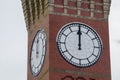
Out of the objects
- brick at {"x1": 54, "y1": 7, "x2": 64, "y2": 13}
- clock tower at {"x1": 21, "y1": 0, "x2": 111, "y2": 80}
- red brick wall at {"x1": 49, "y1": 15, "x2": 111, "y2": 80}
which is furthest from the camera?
brick at {"x1": 54, "y1": 7, "x2": 64, "y2": 13}

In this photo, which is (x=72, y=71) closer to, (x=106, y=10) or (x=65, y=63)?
(x=65, y=63)

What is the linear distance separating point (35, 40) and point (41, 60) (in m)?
1.87

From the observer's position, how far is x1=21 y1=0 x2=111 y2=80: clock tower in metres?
36.4

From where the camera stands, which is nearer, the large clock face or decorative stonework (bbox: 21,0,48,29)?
the large clock face

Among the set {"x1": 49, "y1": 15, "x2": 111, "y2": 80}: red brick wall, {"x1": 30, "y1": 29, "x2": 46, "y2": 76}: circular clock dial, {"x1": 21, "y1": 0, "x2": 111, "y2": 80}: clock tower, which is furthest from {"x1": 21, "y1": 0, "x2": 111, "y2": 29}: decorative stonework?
{"x1": 30, "y1": 29, "x2": 46, "y2": 76}: circular clock dial

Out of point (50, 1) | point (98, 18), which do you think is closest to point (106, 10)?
point (98, 18)

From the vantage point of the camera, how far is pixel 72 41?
3694 centimetres

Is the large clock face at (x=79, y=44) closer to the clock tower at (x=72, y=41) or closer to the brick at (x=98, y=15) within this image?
the clock tower at (x=72, y=41)

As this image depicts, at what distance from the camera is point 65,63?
1436 inches

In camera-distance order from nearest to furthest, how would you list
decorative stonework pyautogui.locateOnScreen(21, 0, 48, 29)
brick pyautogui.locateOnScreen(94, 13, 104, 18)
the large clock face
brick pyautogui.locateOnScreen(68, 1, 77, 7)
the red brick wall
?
the red brick wall → the large clock face → brick pyautogui.locateOnScreen(68, 1, 77, 7) → decorative stonework pyautogui.locateOnScreen(21, 0, 48, 29) → brick pyautogui.locateOnScreen(94, 13, 104, 18)

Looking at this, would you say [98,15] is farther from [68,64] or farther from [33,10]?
[33,10]

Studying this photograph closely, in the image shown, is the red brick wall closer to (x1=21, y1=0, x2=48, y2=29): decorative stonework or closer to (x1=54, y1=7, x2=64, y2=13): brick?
(x1=54, y1=7, x2=64, y2=13): brick

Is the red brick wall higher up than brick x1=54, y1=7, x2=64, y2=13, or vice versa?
brick x1=54, y1=7, x2=64, y2=13

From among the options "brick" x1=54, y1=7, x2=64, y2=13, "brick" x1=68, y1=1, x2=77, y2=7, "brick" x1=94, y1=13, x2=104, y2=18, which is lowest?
"brick" x1=94, y1=13, x2=104, y2=18
